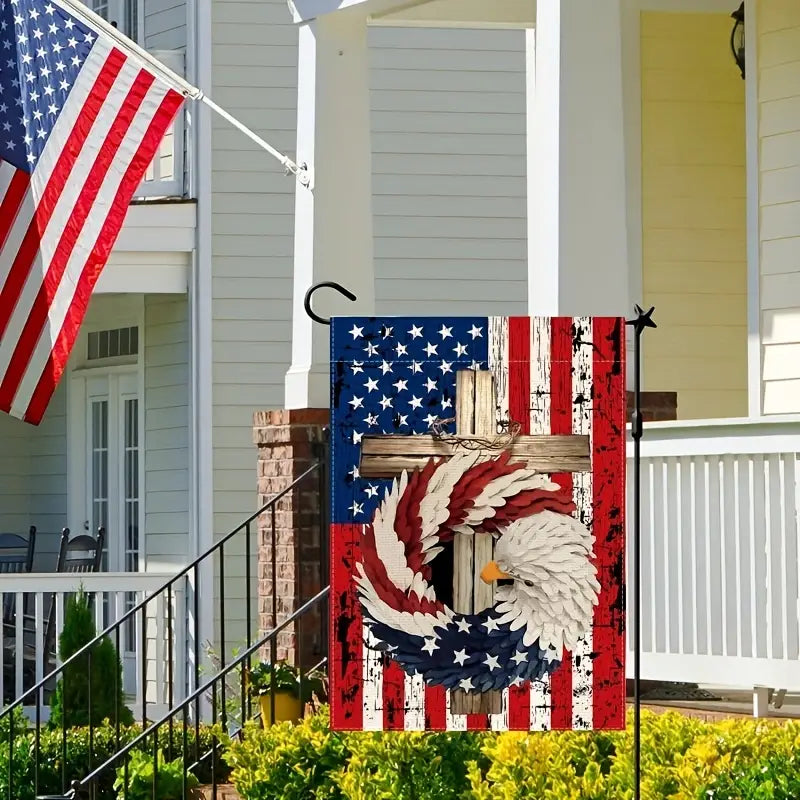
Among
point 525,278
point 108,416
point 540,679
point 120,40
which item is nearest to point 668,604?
point 540,679

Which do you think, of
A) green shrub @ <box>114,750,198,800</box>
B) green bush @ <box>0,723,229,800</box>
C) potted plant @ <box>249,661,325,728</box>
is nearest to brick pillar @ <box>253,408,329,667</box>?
potted plant @ <box>249,661,325,728</box>

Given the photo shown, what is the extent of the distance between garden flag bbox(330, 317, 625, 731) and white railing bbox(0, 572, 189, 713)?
23.5 feet

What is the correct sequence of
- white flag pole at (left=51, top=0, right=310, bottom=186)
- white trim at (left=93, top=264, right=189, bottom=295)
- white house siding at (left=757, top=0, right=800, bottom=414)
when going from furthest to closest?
white trim at (left=93, top=264, right=189, bottom=295) → white house siding at (left=757, top=0, right=800, bottom=414) → white flag pole at (left=51, top=0, right=310, bottom=186)

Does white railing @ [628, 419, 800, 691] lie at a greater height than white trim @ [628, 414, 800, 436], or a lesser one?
lesser

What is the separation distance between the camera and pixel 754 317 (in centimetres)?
934

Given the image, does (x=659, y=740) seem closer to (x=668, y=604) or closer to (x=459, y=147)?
(x=668, y=604)

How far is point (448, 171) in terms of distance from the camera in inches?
547

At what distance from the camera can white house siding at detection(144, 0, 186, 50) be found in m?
14.0

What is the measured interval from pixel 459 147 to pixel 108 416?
4.10 metres

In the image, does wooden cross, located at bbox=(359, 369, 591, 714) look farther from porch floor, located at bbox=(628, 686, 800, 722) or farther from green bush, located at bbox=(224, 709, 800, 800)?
porch floor, located at bbox=(628, 686, 800, 722)

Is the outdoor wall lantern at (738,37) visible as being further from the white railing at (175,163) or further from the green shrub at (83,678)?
the green shrub at (83,678)

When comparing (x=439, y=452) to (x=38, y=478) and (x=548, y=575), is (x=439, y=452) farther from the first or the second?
(x=38, y=478)

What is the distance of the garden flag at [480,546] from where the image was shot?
5.29 meters

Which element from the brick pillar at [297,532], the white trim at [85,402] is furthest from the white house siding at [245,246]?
the brick pillar at [297,532]
